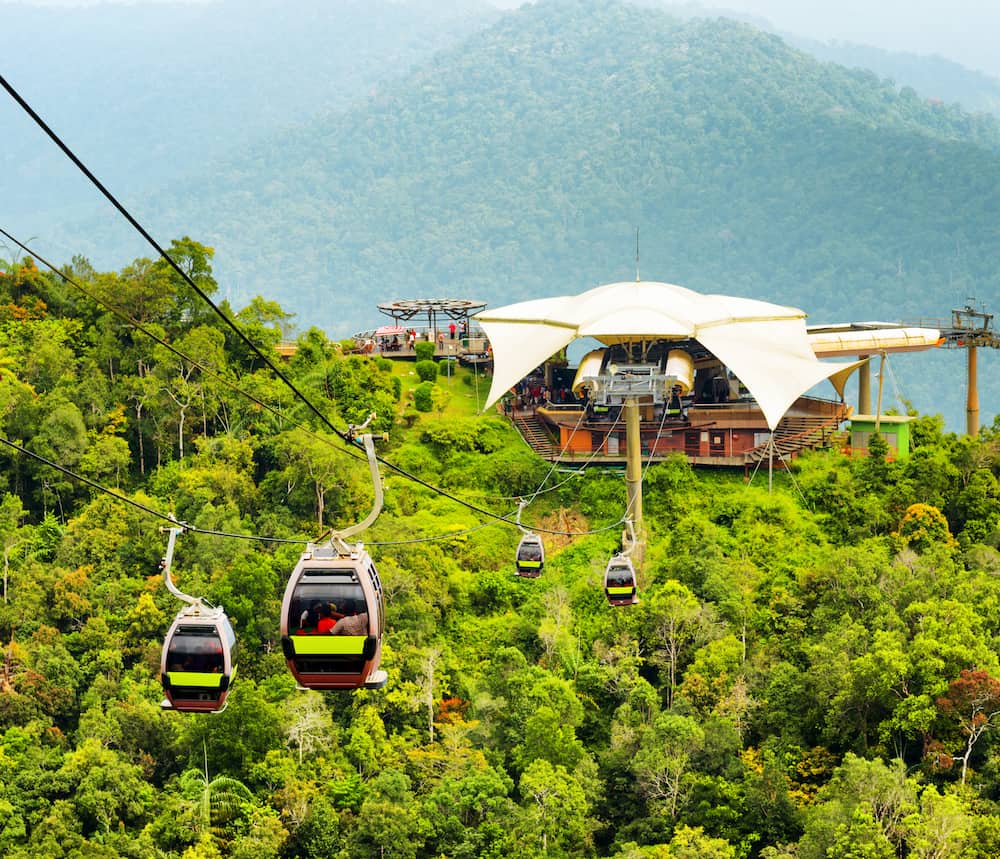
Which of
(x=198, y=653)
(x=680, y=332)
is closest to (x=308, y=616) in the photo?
(x=198, y=653)

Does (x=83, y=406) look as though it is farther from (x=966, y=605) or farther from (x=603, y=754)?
(x=966, y=605)

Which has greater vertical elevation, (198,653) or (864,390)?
(864,390)

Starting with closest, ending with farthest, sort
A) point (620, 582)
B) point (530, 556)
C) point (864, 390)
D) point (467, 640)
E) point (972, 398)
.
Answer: point (620, 582)
point (530, 556)
point (467, 640)
point (864, 390)
point (972, 398)

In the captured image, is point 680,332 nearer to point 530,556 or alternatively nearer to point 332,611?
point 530,556

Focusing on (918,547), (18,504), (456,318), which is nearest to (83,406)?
(18,504)

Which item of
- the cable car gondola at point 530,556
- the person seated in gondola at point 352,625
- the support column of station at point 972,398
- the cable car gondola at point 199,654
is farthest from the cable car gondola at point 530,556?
the support column of station at point 972,398

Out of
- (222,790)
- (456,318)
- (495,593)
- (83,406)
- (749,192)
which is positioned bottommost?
(222,790)

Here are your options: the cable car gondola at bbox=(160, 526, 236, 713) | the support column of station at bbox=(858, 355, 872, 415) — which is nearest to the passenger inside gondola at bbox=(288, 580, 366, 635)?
the cable car gondola at bbox=(160, 526, 236, 713)
